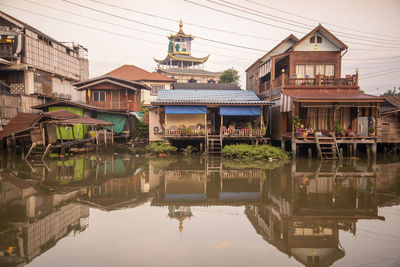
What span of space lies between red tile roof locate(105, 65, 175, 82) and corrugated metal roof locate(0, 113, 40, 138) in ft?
49.5

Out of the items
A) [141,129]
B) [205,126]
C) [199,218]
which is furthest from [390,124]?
[141,129]

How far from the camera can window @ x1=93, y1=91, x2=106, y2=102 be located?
24.3m

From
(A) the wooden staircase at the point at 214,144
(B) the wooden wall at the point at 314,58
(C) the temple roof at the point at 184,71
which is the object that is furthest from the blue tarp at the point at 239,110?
(C) the temple roof at the point at 184,71

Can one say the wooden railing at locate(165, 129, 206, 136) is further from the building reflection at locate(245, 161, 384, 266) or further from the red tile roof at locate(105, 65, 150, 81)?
the red tile roof at locate(105, 65, 150, 81)

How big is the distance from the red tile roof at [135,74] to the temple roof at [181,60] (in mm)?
11304

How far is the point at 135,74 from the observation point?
109 feet

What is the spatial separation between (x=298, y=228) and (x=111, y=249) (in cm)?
387

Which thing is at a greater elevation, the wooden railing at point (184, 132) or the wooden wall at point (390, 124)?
the wooden wall at point (390, 124)

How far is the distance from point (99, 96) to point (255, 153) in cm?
1573

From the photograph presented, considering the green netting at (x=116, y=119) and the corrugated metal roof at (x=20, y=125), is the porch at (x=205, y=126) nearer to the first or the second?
the green netting at (x=116, y=119)

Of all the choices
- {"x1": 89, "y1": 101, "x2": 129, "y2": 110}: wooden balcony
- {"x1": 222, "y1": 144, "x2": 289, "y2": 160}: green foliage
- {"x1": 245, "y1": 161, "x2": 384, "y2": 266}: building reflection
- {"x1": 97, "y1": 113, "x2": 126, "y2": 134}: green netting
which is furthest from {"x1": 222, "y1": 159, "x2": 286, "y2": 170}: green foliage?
{"x1": 89, "y1": 101, "x2": 129, "y2": 110}: wooden balcony

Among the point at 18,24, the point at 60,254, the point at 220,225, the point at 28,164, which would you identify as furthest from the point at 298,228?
the point at 18,24

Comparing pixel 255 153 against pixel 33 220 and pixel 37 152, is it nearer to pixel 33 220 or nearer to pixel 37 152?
pixel 33 220

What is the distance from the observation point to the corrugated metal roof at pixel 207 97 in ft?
55.4
